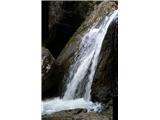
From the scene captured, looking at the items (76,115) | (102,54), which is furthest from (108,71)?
(76,115)

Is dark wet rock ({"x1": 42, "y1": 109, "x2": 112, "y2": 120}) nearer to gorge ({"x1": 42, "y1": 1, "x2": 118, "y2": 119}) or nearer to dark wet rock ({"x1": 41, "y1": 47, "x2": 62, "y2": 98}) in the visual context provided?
gorge ({"x1": 42, "y1": 1, "x2": 118, "y2": 119})

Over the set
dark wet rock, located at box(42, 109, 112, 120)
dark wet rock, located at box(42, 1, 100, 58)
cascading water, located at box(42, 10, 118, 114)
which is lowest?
dark wet rock, located at box(42, 109, 112, 120)

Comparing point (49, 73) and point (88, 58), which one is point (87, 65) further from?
point (49, 73)

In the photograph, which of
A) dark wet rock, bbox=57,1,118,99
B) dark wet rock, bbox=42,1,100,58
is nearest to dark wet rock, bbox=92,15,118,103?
dark wet rock, bbox=57,1,118,99

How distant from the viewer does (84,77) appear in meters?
2.43

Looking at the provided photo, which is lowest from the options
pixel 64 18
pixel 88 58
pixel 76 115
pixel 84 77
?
pixel 76 115

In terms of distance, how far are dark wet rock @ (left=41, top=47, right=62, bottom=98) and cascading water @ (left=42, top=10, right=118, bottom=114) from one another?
0.06 meters

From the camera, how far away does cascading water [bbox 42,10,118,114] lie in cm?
241

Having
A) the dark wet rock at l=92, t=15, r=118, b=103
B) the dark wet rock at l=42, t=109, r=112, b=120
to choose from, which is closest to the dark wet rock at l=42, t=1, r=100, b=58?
the dark wet rock at l=92, t=15, r=118, b=103

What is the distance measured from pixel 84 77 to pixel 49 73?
198 mm

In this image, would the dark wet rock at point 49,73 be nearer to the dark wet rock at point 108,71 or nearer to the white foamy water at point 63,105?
the white foamy water at point 63,105

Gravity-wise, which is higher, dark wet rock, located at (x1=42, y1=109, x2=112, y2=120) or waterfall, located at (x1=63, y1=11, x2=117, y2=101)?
waterfall, located at (x1=63, y1=11, x2=117, y2=101)
